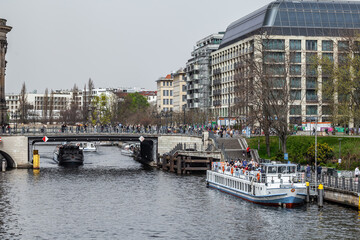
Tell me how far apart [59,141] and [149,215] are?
54943 millimetres

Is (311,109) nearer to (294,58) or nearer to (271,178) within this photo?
(294,58)

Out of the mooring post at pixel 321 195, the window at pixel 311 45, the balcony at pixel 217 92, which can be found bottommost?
the mooring post at pixel 321 195

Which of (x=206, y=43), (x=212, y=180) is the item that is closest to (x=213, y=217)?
(x=212, y=180)

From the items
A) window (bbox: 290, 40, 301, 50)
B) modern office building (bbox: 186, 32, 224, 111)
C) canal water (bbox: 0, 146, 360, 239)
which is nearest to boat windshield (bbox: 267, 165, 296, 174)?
canal water (bbox: 0, 146, 360, 239)

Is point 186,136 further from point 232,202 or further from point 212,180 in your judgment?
A: point 232,202

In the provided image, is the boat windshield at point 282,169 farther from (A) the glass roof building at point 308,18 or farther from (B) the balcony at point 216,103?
(B) the balcony at point 216,103

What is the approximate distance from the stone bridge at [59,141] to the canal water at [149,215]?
937 inches

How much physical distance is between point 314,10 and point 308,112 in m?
22.2

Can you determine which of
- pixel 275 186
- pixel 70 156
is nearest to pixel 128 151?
pixel 70 156

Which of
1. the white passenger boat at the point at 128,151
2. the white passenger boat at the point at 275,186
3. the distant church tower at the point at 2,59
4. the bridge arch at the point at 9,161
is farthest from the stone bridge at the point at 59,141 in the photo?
the white passenger boat at the point at 275,186

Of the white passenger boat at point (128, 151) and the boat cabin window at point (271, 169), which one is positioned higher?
the boat cabin window at point (271, 169)

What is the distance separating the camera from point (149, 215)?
188 feet

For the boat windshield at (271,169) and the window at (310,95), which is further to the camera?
the window at (310,95)

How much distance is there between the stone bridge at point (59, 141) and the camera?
105438mm
